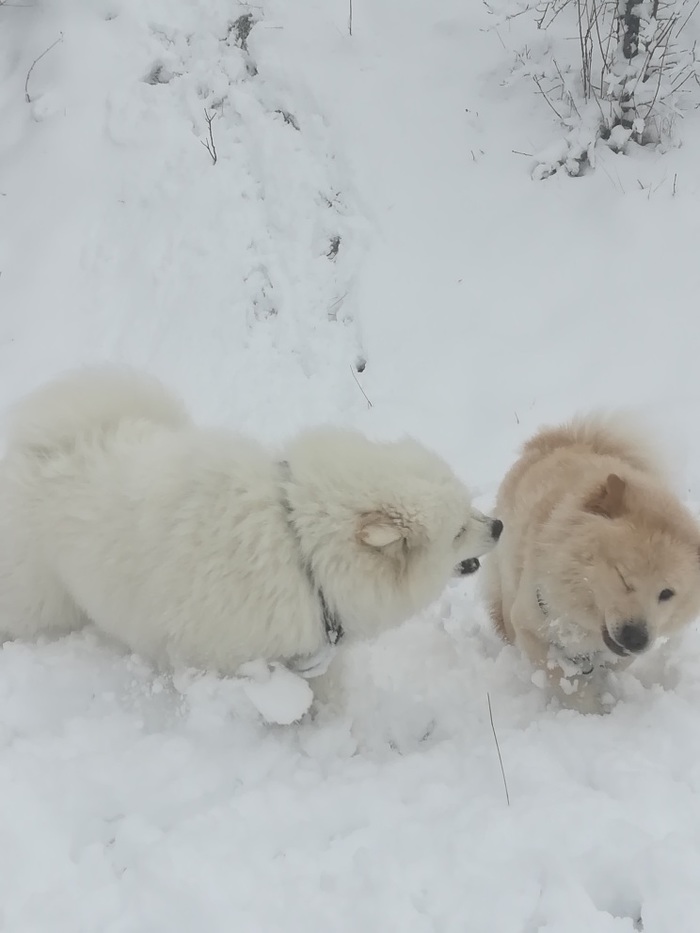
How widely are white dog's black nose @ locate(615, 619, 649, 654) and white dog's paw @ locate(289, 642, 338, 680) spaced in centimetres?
119

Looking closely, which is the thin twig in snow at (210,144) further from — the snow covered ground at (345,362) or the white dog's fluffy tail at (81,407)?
the white dog's fluffy tail at (81,407)

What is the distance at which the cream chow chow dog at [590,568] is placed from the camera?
2811 mm

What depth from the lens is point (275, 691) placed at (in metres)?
2.71

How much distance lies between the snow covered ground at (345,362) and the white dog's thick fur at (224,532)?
31cm

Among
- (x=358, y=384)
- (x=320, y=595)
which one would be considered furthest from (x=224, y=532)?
(x=358, y=384)

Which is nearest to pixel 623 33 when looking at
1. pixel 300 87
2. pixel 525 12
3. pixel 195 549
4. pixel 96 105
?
pixel 525 12

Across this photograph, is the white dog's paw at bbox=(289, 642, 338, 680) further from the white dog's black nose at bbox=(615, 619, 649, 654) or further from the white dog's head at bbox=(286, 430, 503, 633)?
the white dog's black nose at bbox=(615, 619, 649, 654)

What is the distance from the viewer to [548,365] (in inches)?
217

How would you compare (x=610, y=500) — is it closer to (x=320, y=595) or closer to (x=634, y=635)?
(x=634, y=635)

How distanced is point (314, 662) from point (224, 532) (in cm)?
68

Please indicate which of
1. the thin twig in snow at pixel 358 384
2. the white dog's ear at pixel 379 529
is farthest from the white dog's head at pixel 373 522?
the thin twig in snow at pixel 358 384

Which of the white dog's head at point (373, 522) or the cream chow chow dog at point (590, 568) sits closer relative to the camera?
the white dog's head at point (373, 522)

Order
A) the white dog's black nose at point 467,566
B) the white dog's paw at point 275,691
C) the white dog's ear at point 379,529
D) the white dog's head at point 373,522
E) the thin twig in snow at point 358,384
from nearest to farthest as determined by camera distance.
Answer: the white dog's ear at point 379,529
the white dog's head at point 373,522
the white dog's paw at point 275,691
the white dog's black nose at point 467,566
the thin twig in snow at point 358,384

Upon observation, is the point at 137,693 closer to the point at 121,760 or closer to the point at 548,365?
the point at 121,760
